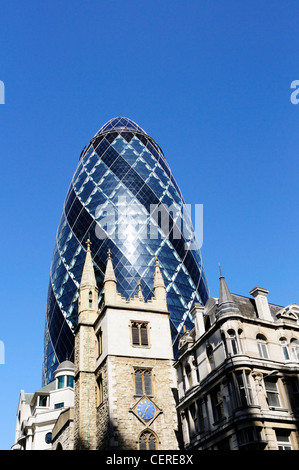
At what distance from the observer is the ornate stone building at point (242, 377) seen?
73.8 feet

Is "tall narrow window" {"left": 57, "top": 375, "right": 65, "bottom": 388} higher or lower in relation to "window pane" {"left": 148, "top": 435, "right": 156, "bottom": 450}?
higher

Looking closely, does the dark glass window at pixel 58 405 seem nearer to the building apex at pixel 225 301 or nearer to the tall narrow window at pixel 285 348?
the building apex at pixel 225 301

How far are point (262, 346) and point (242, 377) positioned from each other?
2.55m

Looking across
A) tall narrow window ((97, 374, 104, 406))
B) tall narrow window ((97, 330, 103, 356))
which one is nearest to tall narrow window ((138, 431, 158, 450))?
tall narrow window ((97, 374, 104, 406))

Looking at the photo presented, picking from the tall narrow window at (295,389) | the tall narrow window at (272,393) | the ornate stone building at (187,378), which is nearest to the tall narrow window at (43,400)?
the ornate stone building at (187,378)

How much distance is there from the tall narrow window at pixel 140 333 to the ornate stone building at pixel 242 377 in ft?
7.72

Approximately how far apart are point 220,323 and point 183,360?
15.8ft

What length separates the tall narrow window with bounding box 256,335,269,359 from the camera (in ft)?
82.1

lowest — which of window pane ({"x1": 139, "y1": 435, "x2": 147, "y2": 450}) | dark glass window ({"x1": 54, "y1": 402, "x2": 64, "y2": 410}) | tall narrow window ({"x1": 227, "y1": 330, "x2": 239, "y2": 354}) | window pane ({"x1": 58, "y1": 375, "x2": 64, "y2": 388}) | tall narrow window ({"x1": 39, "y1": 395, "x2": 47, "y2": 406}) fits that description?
window pane ({"x1": 139, "y1": 435, "x2": 147, "y2": 450})

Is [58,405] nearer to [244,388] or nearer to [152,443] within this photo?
[152,443]

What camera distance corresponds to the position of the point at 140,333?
3017 cm

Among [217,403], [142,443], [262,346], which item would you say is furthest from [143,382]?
[262,346]

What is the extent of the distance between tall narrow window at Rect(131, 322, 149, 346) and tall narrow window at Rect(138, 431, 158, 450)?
15.5ft

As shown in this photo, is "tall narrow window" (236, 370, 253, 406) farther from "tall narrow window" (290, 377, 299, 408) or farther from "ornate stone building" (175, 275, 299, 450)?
"tall narrow window" (290, 377, 299, 408)
